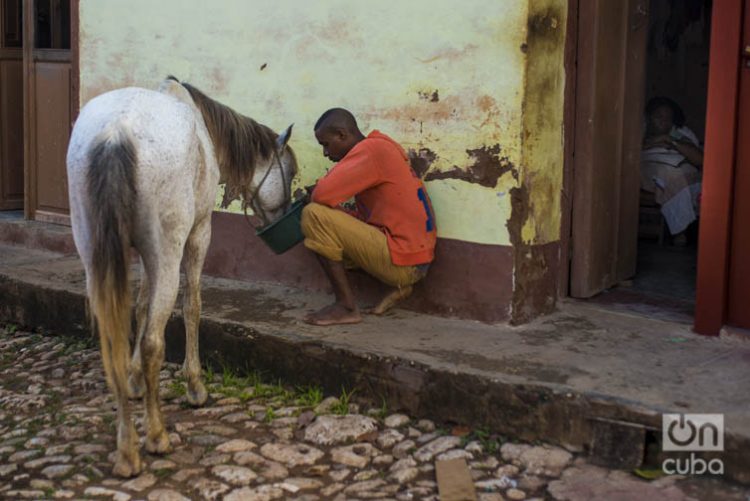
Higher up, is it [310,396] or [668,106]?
[668,106]

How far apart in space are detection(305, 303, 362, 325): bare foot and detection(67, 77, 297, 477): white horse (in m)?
0.87

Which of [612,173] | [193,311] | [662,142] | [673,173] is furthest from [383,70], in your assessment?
[662,142]

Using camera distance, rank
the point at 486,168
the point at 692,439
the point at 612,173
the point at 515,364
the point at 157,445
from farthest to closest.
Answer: the point at 612,173 < the point at 486,168 < the point at 515,364 < the point at 157,445 < the point at 692,439

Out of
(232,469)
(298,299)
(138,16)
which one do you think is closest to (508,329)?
(298,299)

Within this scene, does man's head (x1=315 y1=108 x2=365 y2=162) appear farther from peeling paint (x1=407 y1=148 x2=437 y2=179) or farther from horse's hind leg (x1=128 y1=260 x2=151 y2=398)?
horse's hind leg (x1=128 y1=260 x2=151 y2=398)

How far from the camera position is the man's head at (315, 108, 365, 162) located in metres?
5.27

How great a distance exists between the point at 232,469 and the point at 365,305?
189 centimetres

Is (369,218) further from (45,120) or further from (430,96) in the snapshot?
(45,120)

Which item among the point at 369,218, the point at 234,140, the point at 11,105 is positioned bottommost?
the point at 369,218

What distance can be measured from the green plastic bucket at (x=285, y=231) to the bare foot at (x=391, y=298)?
1.98 ft

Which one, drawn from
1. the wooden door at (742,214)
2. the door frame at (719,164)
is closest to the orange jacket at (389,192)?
the door frame at (719,164)

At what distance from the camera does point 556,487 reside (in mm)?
3826

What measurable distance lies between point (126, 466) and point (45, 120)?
4.72m

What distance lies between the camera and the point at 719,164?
4.89m
